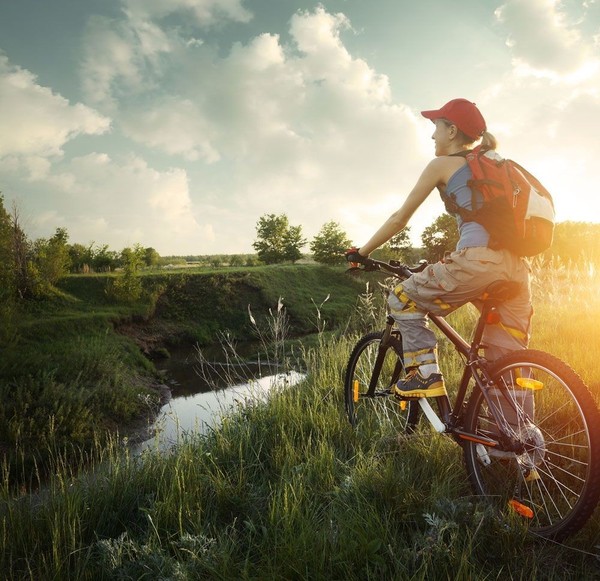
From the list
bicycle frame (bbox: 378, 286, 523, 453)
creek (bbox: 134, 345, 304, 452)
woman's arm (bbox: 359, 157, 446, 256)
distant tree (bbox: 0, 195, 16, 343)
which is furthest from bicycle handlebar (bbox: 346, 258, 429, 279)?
distant tree (bbox: 0, 195, 16, 343)

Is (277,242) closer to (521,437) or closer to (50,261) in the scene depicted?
(50,261)

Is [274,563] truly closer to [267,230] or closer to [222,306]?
[222,306]

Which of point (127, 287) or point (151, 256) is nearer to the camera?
point (127, 287)

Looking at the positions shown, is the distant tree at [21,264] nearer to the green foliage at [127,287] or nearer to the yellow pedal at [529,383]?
the green foliage at [127,287]

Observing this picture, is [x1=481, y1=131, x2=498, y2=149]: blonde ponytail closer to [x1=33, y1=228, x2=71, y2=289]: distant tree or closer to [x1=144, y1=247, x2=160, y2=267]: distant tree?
[x1=33, y1=228, x2=71, y2=289]: distant tree

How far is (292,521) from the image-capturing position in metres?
2.53

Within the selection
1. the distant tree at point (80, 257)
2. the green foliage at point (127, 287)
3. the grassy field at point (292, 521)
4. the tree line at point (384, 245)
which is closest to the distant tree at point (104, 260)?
the distant tree at point (80, 257)

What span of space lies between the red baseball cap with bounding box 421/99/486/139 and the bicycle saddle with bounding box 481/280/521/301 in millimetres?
1048

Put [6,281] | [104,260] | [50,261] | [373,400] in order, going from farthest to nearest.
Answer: [104,260] < [50,261] < [6,281] < [373,400]

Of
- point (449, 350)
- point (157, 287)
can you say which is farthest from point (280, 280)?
point (449, 350)

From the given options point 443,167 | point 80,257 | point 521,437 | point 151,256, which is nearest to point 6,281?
point 80,257

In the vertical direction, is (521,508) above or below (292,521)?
above

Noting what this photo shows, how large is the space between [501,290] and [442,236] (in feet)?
117

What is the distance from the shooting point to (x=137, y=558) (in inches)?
96.7
